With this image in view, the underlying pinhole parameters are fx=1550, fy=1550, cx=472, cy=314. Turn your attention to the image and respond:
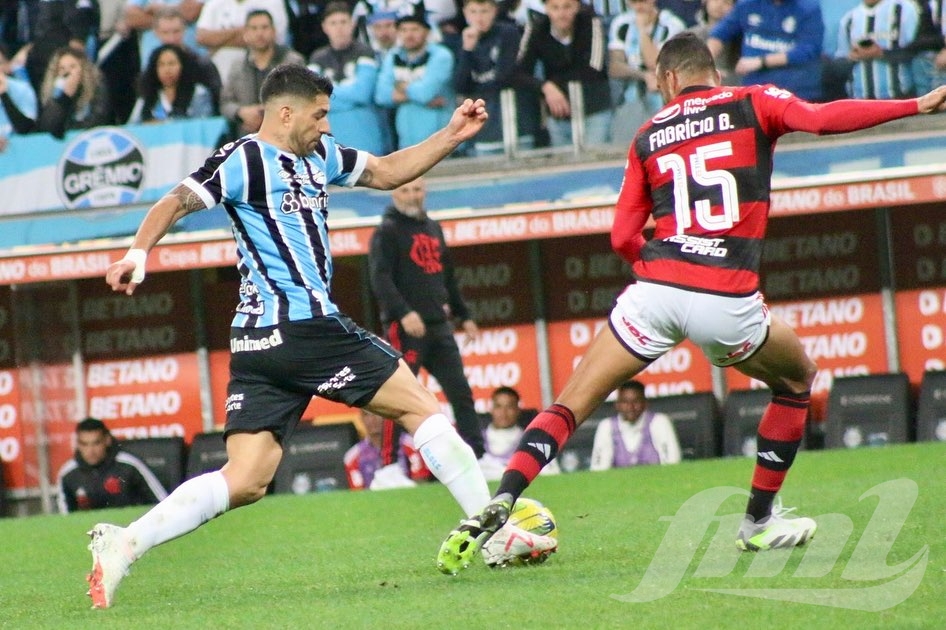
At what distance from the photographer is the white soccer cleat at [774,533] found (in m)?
6.13

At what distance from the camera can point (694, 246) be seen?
19.0ft

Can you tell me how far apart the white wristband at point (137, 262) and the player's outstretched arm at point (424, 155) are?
1154mm

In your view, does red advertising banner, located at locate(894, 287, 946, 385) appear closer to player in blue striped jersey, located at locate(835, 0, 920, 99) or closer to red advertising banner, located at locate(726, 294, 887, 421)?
red advertising banner, located at locate(726, 294, 887, 421)

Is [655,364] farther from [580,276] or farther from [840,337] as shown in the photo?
[840,337]

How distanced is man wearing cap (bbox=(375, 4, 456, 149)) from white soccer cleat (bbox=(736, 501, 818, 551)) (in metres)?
7.90

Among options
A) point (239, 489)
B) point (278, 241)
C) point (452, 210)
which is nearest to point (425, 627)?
point (239, 489)

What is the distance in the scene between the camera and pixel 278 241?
589 cm

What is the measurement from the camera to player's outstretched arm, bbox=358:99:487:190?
6.26 metres

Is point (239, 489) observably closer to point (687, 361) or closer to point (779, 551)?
point (779, 551)

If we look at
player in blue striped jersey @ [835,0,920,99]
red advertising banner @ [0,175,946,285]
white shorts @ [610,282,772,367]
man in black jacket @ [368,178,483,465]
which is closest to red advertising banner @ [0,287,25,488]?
A: red advertising banner @ [0,175,946,285]

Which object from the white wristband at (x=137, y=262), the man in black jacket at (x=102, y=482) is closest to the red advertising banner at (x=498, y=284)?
the man in black jacket at (x=102, y=482)

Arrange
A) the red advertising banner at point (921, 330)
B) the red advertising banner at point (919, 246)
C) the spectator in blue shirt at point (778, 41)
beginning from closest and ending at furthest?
the spectator in blue shirt at point (778, 41), the red advertising banner at point (921, 330), the red advertising banner at point (919, 246)

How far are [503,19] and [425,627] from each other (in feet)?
31.8

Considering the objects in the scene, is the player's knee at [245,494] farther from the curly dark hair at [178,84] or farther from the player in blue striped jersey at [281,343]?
the curly dark hair at [178,84]
